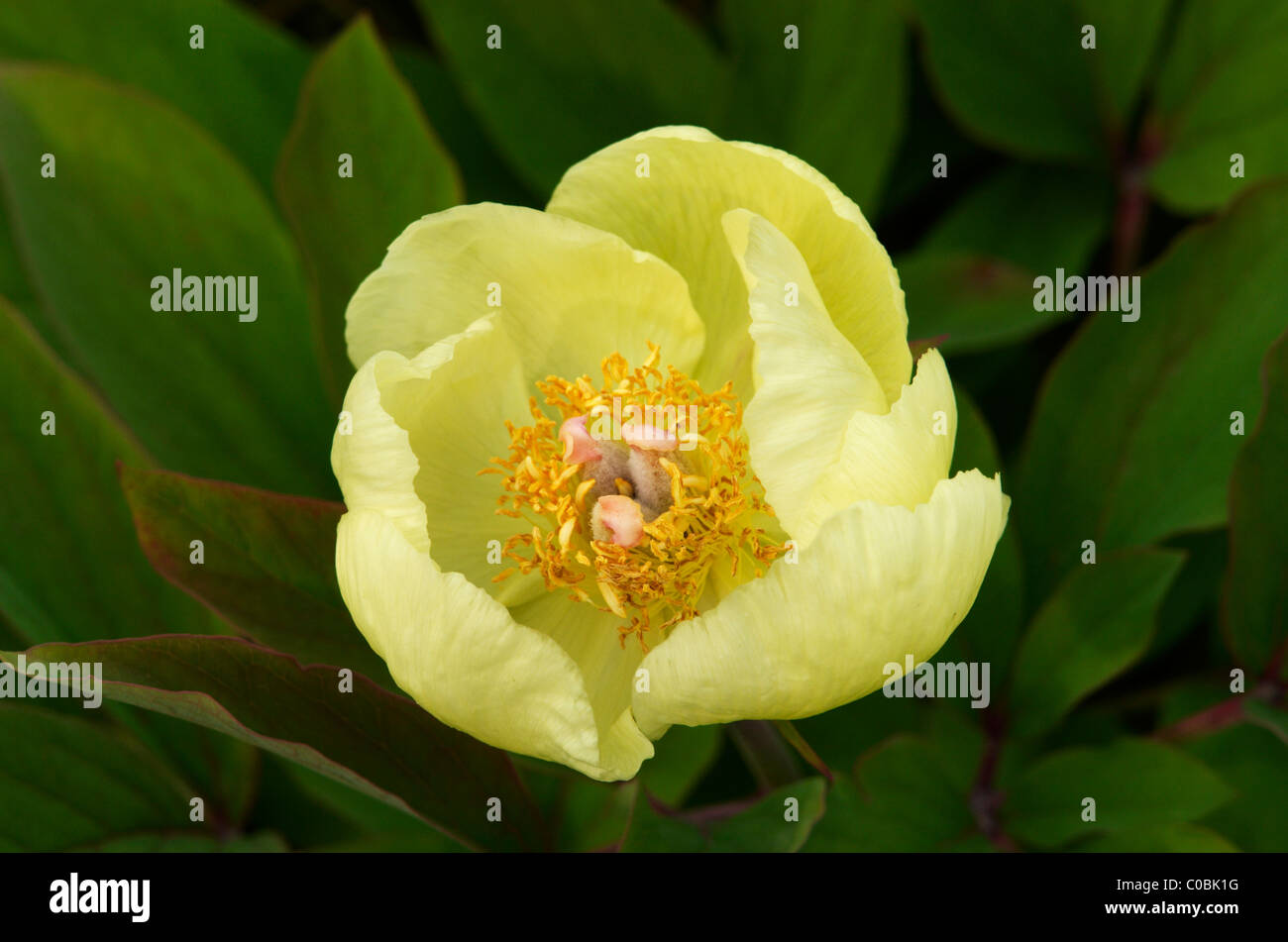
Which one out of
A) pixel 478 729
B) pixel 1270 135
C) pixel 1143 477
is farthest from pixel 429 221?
pixel 1270 135

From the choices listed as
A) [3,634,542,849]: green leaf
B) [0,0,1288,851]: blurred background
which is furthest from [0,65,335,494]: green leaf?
[3,634,542,849]: green leaf

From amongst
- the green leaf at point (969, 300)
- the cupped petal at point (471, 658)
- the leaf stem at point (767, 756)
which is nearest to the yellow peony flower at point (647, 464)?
the cupped petal at point (471, 658)

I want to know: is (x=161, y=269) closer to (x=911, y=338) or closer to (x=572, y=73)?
(x=572, y=73)

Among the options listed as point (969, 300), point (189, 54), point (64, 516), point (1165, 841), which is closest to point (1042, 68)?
point (969, 300)

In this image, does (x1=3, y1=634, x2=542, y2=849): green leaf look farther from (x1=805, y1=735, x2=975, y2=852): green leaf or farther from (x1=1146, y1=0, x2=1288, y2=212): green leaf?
(x1=1146, y1=0, x2=1288, y2=212): green leaf

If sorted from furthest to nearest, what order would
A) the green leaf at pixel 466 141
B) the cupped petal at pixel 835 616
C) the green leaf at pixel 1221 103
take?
1. the green leaf at pixel 466 141
2. the green leaf at pixel 1221 103
3. the cupped petal at pixel 835 616

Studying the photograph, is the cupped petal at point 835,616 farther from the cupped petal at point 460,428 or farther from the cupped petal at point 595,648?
the cupped petal at point 460,428

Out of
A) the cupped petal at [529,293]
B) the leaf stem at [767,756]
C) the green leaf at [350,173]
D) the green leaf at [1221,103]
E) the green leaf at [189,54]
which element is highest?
the green leaf at [189,54]
